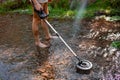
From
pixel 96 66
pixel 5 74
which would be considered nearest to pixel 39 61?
pixel 5 74

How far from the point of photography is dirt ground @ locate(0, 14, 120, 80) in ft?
19.3

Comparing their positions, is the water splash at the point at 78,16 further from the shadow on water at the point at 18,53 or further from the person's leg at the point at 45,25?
the shadow on water at the point at 18,53

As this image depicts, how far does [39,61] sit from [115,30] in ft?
8.86

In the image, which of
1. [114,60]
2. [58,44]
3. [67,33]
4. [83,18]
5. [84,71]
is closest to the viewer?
[84,71]

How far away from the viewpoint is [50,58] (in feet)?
21.7

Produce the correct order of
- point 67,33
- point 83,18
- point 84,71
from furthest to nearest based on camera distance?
point 83,18 → point 67,33 → point 84,71

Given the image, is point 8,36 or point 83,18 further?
point 83,18

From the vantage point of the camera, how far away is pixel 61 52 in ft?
22.6

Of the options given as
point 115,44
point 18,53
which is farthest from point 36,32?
point 115,44

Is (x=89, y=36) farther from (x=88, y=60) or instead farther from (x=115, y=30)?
(x=88, y=60)

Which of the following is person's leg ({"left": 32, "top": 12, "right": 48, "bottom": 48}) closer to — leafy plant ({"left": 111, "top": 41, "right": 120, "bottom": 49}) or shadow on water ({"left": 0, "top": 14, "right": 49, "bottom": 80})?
shadow on water ({"left": 0, "top": 14, "right": 49, "bottom": 80})

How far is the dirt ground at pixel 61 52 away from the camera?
5.87 m

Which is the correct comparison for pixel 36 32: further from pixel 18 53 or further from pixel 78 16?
pixel 78 16

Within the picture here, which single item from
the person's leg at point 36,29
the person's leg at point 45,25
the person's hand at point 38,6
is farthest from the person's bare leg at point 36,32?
the person's hand at point 38,6
